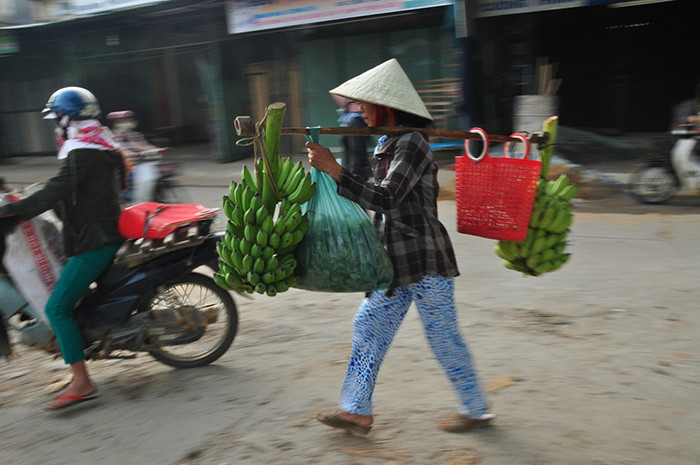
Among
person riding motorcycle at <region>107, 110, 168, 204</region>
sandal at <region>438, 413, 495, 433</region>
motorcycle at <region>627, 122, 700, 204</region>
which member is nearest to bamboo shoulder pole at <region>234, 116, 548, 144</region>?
sandal at <region>438, 413, 495, 433</region>

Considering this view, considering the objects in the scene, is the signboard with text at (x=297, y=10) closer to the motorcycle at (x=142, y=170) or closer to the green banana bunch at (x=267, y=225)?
the motorcycle at (x=142, y=170)

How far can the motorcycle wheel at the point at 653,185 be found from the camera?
774 centimetres

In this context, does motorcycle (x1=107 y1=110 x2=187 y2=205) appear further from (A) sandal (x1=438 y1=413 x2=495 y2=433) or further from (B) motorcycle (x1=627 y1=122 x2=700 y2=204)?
(B) motorcycle (x1=627 y1=122 x2=700 y2=204)

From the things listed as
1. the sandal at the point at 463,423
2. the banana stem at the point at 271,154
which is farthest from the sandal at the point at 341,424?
the banana stem at the point at 271,154

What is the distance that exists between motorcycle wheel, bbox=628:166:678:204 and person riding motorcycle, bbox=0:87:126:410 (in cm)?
659

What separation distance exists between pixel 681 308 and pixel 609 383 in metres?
1.43

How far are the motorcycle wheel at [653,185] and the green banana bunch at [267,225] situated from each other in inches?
257

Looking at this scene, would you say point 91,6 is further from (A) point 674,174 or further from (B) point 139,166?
(A) point 674,174

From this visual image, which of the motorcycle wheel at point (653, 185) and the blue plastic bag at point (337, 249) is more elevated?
the blue plastic bag at point (337, 249)

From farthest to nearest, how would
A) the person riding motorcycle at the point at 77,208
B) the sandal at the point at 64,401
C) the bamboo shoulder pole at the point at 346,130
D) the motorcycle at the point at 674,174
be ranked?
the motorcycle at the point at 674,174 → the sandal at the point at 64,401 → the person riding motorcycle at the point at 77,208 → the bamboo shoulder pole at the point at 346,130

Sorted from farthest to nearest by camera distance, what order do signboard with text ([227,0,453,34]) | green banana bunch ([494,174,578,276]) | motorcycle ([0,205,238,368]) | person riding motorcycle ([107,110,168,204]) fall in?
signboard with text ([227,0,453,34]), person riding motorcycle ([107,110,168,204]), motorcycle ([0,205,238,368]), green banana bunch ([494,174,578,276])

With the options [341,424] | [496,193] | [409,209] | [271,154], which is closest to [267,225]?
[271,154]

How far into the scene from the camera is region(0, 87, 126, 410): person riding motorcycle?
10.6 ft

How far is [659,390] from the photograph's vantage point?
10.9ft
